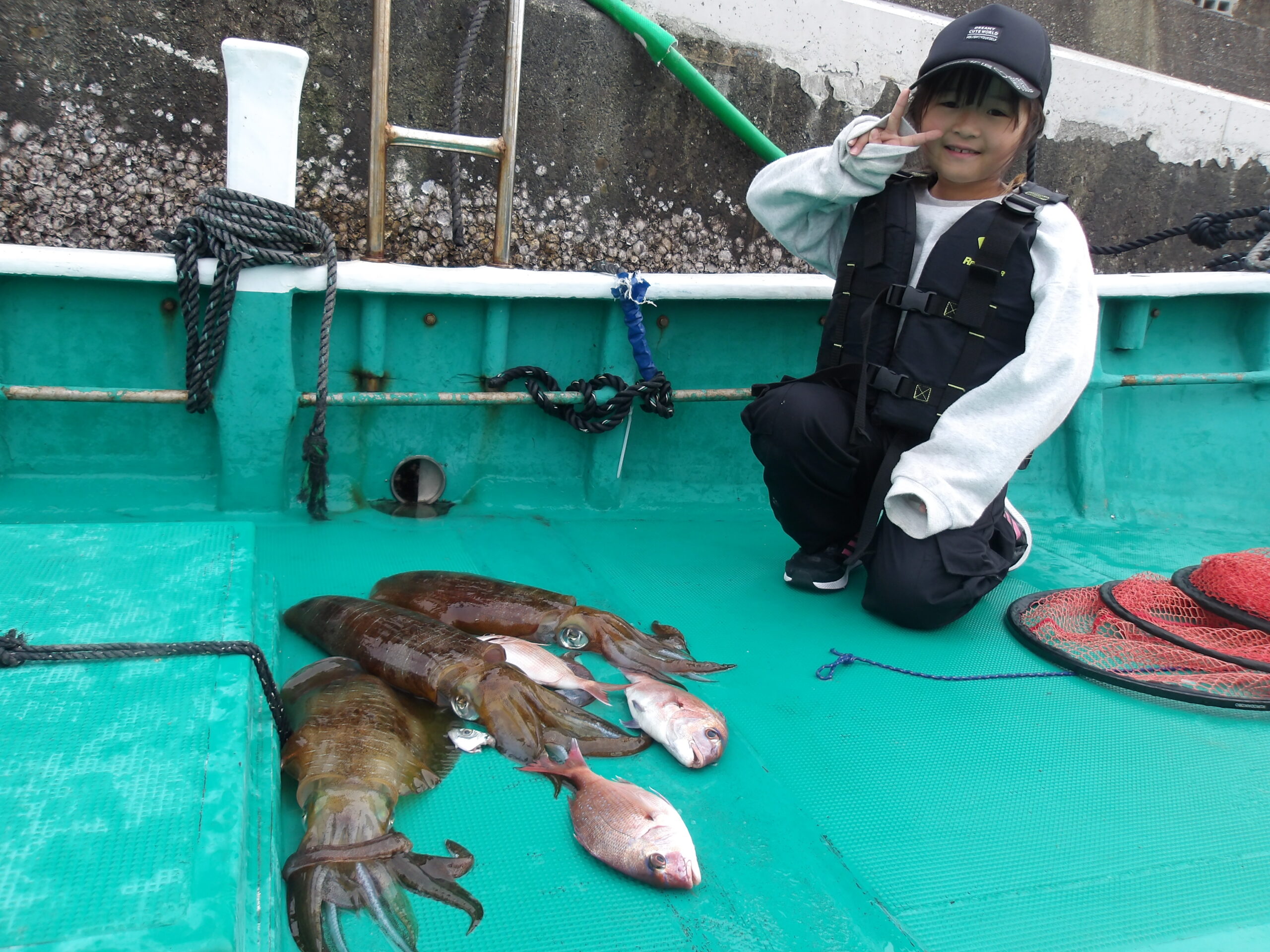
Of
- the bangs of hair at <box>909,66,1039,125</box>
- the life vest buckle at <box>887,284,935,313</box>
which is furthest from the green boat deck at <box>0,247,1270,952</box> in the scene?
the bangs of hair at <box>909,66,1039,125</box>

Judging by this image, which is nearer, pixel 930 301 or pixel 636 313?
pixel 930 301

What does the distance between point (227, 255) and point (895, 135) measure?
2027 millimetres

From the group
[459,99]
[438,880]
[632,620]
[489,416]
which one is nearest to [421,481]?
[489,416]

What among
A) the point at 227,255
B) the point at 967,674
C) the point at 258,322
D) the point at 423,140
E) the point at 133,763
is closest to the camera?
the point at 133,763

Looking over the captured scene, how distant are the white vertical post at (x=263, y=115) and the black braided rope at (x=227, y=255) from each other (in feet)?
0.24

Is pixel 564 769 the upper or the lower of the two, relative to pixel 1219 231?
lower

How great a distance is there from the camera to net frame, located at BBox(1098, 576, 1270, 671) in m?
2.45

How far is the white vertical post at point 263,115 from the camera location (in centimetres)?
280

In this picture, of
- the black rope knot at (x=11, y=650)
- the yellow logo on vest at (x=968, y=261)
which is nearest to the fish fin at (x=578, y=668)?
the black rope knot at (x=11, y=650)

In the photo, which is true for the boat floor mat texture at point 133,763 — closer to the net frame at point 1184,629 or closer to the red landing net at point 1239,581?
the net frame at point 1184,629

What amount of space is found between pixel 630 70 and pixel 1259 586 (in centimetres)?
456

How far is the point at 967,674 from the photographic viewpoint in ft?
8.14

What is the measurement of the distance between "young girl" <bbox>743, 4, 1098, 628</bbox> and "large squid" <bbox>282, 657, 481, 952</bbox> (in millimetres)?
1383

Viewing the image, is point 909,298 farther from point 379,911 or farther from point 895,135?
point 379,911
